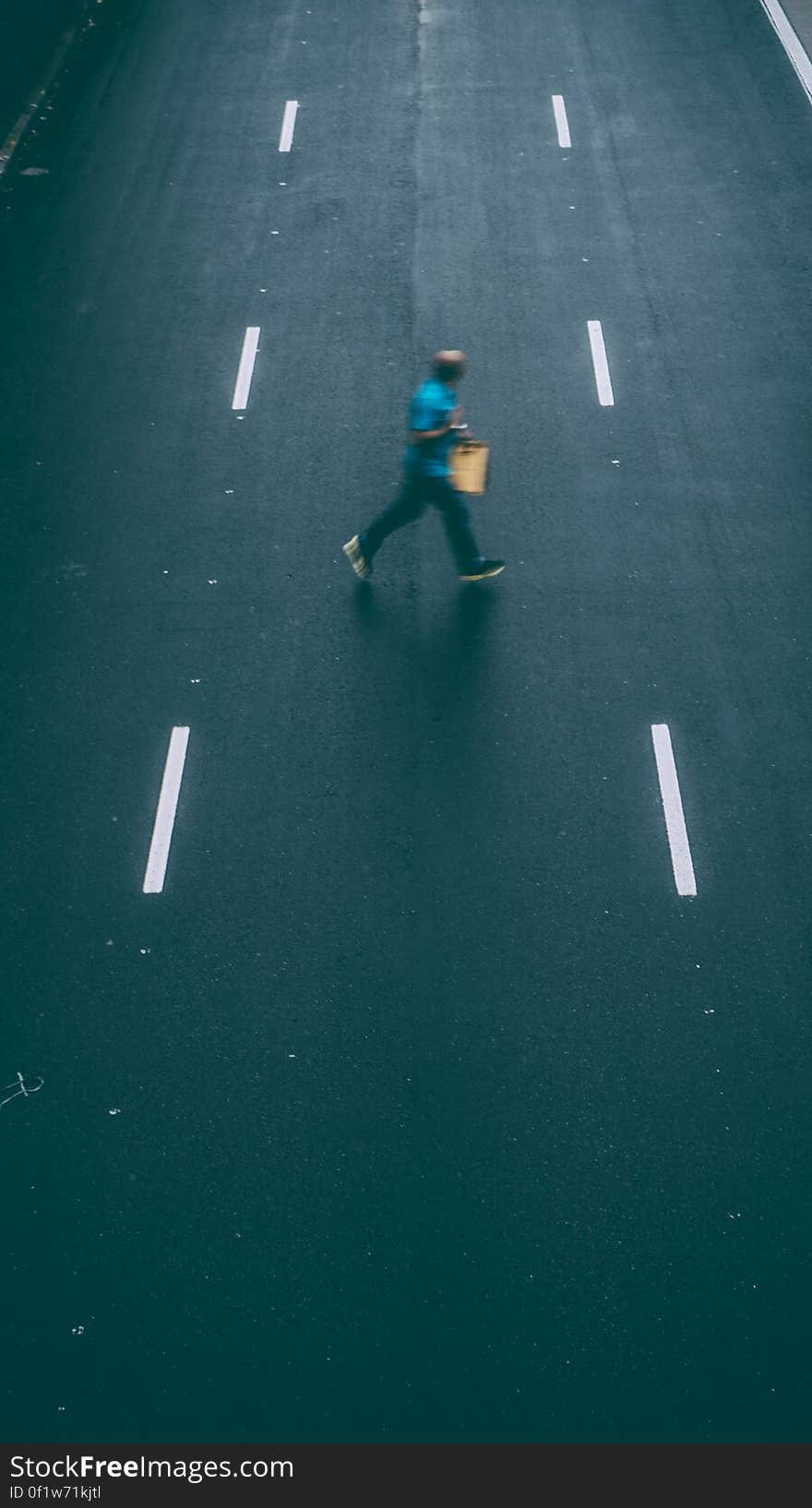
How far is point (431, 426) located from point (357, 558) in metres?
→ 1.26

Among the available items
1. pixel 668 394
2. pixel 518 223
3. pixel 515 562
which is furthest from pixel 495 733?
pixel 518 223

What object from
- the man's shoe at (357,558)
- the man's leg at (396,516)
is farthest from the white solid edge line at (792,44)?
the man's shoe at (357,558)

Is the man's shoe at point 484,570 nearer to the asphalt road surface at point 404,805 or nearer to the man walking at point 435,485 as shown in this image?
the man walking at point 435,485

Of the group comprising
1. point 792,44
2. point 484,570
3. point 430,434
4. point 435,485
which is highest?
point 792,44

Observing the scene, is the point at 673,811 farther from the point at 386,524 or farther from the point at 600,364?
the point at 600,364

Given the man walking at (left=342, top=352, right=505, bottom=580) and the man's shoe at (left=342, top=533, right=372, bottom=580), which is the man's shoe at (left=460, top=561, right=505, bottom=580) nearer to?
the man walking at (left=342, top=352, right=505, bottom=580)

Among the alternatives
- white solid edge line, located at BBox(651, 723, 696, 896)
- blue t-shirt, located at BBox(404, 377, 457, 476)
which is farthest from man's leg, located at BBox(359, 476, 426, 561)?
white solid edge line, located at BBox(651, 723, 696, 896)

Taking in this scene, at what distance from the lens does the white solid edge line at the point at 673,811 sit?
774 cm

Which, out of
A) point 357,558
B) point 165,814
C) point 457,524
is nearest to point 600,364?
point 457,524

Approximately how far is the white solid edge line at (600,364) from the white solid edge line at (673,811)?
3.92m

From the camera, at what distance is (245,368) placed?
457 inches

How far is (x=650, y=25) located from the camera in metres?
16.6

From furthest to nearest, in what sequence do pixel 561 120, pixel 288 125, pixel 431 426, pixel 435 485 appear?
pixel 288 125 < pixel 561 120 < pixel 435 485 < pixel 431 426

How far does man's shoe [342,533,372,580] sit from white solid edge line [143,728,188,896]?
1.90 metres
